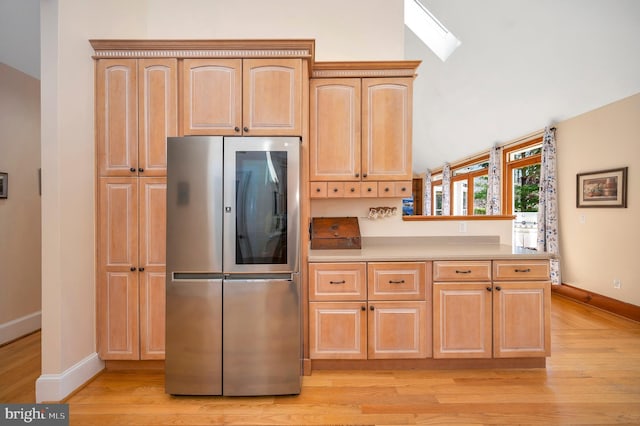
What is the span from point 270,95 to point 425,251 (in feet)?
5.51

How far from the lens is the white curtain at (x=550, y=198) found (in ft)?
15.2

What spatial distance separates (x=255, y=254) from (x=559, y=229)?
467 cm

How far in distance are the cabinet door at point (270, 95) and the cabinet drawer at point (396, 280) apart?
47.2 inches

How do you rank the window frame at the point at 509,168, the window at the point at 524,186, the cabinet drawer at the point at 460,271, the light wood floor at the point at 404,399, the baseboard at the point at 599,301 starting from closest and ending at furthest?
1. the light wood floor at the point at 404,399
2. the cabinet drawer at the point at 460,271
3. the baseboard at the point at 599,301
4. the window at the point at 524,186
5. the window frame at the point at 509,168

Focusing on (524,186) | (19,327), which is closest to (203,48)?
(19,327)

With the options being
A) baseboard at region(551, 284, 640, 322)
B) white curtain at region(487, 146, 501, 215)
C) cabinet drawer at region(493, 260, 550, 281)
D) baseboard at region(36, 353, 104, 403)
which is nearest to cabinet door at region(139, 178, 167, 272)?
baseboard at region(36, 353, 104, 403)

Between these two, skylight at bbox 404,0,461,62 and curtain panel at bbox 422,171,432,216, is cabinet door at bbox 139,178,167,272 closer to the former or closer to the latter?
skylight at bbox 404,0,461,62

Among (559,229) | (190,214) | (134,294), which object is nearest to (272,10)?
(190,214)

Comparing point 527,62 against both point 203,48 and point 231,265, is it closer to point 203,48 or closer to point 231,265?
point 203,48

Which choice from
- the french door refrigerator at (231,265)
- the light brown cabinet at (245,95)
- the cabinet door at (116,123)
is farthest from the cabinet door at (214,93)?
the cabinet door at (116,123)

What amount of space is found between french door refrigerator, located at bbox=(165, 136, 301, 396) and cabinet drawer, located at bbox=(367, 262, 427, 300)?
62cm

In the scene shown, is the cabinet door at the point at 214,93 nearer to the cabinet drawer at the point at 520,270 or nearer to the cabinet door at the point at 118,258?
the cabinet door at the point at 118,258

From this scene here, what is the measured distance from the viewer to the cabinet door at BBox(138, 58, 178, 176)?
2.36 m

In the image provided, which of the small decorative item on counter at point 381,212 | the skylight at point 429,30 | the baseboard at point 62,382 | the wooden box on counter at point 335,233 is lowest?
the baseboard at point 62,382
